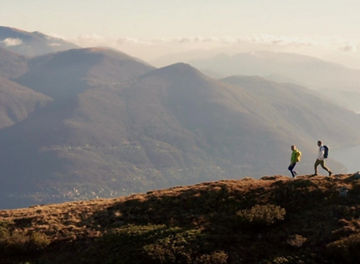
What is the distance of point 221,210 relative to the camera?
24688 millimetres

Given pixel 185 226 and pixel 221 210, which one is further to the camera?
pixel 221 210

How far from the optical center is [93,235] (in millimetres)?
22844

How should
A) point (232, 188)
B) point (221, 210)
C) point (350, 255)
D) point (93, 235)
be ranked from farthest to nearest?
1. point (232, 188)
2. point (221, 210)
3. point (93, 235)
4. point (350, 255)

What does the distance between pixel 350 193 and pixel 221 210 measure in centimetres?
775

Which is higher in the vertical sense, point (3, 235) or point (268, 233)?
point (268, 233)

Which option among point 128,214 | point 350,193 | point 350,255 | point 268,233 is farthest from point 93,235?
point 350,193

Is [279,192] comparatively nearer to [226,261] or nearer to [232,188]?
[232,188]

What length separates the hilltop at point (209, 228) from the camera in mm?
19484

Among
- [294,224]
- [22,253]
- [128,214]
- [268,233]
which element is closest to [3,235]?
[22,253]

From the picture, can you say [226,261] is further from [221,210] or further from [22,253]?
[22,253]

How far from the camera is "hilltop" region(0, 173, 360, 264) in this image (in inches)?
767

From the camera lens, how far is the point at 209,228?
22312 millimetres

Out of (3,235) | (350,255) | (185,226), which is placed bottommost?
(3,235)

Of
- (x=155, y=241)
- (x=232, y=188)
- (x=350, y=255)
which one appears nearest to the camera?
(x=350, y=255)
